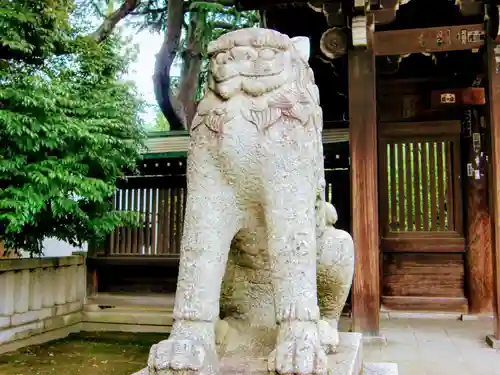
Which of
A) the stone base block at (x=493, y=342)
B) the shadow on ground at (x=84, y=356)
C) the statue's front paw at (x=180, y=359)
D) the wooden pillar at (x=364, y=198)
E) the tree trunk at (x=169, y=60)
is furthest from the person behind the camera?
the tree trunk at (x=169, y=60)

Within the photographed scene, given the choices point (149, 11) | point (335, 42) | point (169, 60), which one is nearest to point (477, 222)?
point (335, 42)

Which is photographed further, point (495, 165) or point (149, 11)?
point (149, 11)

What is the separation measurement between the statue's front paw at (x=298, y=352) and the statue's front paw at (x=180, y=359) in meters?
0.24

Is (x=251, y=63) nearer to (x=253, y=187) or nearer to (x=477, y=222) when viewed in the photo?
(x=253, y=187)

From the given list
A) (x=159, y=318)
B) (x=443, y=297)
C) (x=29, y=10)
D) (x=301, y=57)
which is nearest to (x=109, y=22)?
(x=29, y=10)

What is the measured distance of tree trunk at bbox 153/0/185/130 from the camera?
11859 millimetres

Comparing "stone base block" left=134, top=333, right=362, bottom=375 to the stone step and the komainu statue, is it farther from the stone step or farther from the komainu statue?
the stone step

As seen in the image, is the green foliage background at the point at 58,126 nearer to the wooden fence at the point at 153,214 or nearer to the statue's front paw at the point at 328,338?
the wooden fence at the point at 153,214

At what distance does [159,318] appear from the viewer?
778 centimetres

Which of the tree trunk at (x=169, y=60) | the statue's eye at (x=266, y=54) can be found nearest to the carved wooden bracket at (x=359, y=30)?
the statue's eye at (x=266, y=54)

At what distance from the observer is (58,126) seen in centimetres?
560

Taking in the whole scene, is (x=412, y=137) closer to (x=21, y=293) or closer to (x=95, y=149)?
(x=95, y=149)

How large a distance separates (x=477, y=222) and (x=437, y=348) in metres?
2.45

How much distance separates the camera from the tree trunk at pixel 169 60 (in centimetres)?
1186
